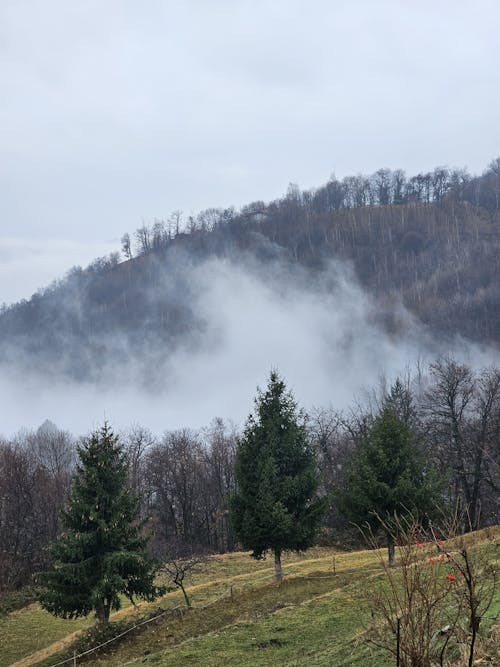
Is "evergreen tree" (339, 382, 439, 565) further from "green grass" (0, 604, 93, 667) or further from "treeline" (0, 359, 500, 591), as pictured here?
"green grass" (0, 604, 93, 667)

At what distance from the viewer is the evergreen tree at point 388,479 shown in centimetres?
2517

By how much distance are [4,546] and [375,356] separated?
119m

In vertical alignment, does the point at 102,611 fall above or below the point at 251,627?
below

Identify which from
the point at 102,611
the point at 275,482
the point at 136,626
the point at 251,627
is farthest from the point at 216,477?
the point at 251,627

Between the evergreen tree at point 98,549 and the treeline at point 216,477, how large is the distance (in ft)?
48.5

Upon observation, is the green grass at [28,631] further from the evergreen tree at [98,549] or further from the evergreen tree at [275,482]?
the evergreen tree at [275,482]

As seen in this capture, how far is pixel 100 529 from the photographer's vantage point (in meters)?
23.7

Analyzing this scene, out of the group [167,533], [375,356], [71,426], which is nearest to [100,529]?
[167,533]

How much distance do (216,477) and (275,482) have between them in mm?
38493

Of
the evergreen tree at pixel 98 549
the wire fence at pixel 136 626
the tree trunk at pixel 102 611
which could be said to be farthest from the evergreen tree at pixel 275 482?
the tree trunk at pixel 102 611

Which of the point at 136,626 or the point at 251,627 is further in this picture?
the point at 136,626

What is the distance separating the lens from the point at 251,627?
18.3 meters

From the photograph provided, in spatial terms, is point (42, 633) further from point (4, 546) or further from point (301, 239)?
point (301, 239)

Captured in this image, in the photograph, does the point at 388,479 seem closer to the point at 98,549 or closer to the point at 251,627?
the point at 251,627
